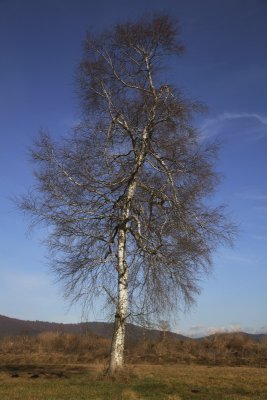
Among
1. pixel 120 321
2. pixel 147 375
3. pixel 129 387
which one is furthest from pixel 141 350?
pixel 129 387

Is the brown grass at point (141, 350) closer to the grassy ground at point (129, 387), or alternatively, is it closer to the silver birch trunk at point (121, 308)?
the grassy ground at point (129, 387)

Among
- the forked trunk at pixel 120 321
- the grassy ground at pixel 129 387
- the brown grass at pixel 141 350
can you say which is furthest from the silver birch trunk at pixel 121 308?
the brown grass at pixel 141 350

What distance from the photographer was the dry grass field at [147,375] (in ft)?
35.9

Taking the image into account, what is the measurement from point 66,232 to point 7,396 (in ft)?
17.7

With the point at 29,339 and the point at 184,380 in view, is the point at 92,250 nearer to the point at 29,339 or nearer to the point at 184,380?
the point at 184,380

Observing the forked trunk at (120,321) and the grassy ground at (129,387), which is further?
the forked trunk at (120,321)

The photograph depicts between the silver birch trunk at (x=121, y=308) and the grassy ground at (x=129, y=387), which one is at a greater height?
the silver birch trunk at (x=121, y=308)

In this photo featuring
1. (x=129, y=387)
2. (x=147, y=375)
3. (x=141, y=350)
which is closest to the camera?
(x=129, y=387)

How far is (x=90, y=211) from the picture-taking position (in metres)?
14.7

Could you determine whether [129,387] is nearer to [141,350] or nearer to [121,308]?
[121,308]

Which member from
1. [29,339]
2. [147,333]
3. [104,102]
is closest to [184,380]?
[147,333]

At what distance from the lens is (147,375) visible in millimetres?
15773

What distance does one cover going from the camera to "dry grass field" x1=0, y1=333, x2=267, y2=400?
35.9 ft

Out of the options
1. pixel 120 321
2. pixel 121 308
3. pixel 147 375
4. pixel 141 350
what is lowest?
pixel 147 375
